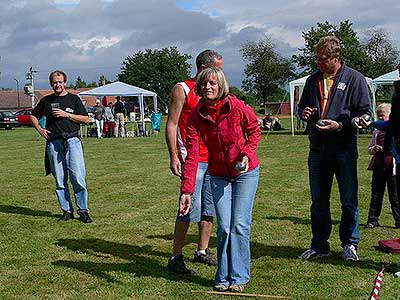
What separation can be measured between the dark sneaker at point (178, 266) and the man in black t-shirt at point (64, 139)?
290cm

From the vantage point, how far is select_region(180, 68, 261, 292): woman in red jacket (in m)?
4.83

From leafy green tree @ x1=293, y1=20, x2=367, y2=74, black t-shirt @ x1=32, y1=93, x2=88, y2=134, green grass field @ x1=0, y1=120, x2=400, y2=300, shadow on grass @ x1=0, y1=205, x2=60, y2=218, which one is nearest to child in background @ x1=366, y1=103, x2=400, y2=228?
green grass field @ x1=0, y1=120, x2=400, y2=300

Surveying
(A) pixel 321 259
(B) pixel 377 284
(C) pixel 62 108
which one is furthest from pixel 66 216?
(B) pixel 377 284

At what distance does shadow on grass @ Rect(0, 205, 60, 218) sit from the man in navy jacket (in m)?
4.33

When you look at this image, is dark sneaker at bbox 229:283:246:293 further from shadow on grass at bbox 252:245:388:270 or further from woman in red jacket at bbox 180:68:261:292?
shadow on grass at bbox 252:245:388:270

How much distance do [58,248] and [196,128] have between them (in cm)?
271

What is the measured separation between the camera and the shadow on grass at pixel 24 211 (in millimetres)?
8969

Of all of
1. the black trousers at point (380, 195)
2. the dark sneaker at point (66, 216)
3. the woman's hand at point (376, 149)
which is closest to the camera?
the woman's hand at point (376, 149)

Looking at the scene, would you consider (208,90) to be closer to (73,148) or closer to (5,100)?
(73,148)

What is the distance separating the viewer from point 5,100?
106250 mm

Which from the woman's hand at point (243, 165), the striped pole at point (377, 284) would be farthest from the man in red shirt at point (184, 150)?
the striped pole at point (377, 284)

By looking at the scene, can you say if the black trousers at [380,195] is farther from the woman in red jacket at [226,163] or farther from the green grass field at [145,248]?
the woman in red jacket at [226,163]

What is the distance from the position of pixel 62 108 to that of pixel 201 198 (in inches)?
136

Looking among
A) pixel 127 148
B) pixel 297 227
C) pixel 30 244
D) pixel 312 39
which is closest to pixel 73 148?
pixel 30 244
